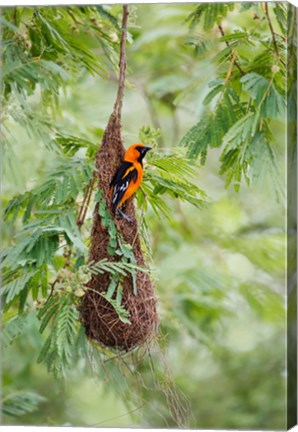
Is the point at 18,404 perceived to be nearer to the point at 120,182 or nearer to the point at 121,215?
the point at 121,215

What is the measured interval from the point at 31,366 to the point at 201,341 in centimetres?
124

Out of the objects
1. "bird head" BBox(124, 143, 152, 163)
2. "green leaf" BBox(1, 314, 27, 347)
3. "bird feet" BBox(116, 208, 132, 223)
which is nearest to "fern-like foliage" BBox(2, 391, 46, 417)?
"green leaf" BBox(1, 314, 27, 347)

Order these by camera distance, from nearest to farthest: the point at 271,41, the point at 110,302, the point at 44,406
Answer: the point at 110,302, the point at 271,41, the point at 44,406

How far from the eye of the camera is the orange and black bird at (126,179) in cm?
397

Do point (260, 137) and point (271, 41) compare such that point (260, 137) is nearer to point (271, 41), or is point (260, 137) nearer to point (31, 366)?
point (271, 41)

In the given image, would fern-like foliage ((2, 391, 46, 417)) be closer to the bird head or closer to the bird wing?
the bird wing

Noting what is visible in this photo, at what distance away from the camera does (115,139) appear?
3988 millimetres

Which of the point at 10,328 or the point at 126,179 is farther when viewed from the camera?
the point at 10,328

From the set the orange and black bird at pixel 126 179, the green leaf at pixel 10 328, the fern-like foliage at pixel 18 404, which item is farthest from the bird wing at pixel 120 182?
the fern-like foliage at pixel 18 404

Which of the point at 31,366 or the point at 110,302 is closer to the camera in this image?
Result: the point at 110,302

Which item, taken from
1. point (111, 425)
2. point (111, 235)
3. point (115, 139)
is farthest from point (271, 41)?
point (111, 425)

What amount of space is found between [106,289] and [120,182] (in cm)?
44

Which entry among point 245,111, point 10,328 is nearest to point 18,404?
point 10,328

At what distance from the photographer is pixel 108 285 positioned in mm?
3982
